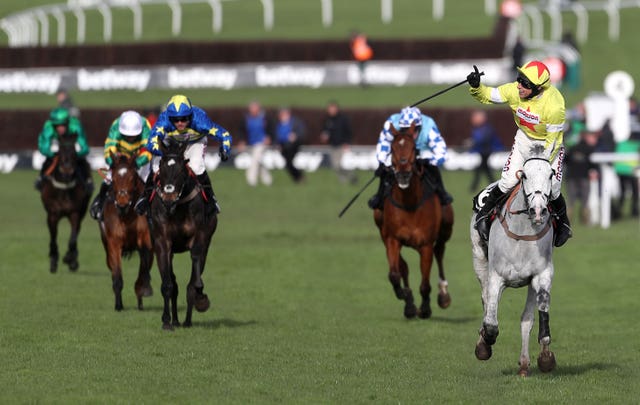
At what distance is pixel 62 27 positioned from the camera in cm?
4412

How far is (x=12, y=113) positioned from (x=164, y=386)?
24787 millimetres

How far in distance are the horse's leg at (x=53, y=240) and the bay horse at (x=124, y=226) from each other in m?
3.37

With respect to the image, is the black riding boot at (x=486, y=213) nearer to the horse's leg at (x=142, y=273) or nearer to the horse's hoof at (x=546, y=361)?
the horse's hoof at (x=546, y=361)

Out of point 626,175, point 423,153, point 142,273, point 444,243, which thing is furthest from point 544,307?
point 626,175

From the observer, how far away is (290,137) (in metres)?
32.0

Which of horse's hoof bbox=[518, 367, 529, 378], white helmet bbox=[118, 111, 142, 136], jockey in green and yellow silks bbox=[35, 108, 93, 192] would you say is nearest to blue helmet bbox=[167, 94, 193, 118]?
white helmet bbox=[118, 111, 142, 136]

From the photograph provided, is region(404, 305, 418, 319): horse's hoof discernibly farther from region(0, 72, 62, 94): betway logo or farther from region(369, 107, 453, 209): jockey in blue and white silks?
region(0, 72, 62, 94): betway logo

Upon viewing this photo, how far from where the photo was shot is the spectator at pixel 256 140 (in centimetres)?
3183

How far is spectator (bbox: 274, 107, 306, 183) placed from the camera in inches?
1261

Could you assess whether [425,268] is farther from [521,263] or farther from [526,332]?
[521,263]

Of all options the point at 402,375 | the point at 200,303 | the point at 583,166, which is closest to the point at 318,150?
the point at 583,166

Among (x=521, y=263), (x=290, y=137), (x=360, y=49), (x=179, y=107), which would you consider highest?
(x=360, y=49)

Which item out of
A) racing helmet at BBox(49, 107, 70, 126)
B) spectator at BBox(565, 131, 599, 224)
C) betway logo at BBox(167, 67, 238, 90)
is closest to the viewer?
racing helmet at BBox(49, 107, 70, 126)

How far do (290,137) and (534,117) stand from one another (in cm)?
2129
